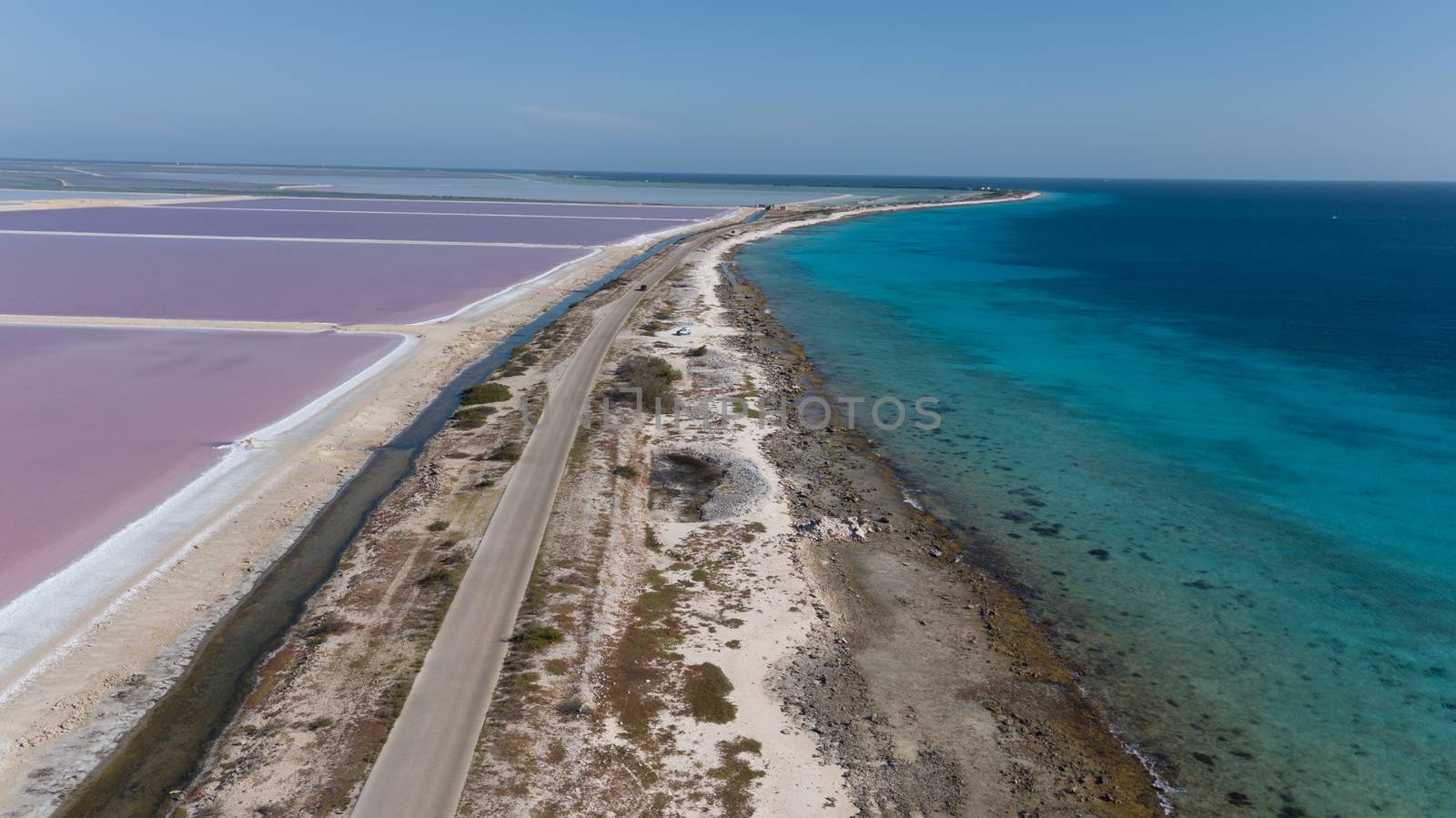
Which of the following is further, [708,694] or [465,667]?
[465,667]

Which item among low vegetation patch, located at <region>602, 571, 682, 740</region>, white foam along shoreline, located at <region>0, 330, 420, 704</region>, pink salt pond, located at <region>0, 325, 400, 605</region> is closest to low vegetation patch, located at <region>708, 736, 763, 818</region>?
low vegetation patch, located at <region>602, 571, 682, 740</region>

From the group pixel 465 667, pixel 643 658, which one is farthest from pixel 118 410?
pixel 643 658

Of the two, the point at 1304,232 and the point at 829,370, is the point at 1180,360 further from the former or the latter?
the point at 1304,232

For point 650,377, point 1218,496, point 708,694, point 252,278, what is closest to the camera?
point 708,694

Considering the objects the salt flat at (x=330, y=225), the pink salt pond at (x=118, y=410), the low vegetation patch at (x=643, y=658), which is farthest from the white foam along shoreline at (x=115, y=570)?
the salt flat at (x=330, y=225)

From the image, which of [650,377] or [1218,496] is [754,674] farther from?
[650,377]

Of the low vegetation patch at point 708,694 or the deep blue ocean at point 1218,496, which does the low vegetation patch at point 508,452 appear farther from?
the deep blue ocean at point 1218,496

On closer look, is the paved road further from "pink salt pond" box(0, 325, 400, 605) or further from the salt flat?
the salt flat

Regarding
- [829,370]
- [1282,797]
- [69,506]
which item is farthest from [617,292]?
[1282,797]
